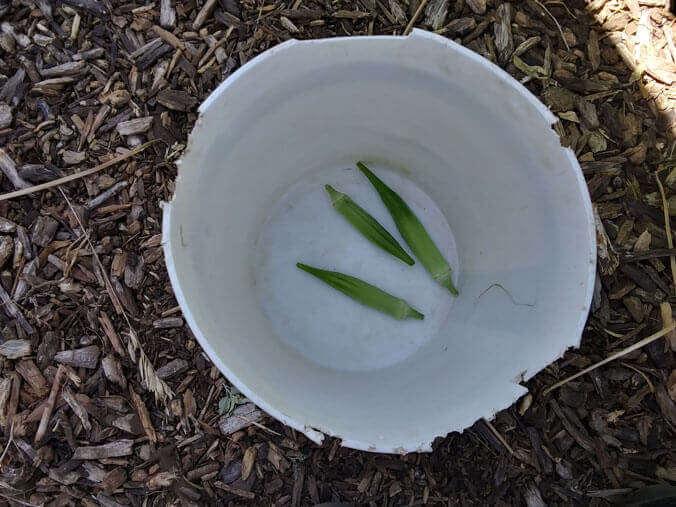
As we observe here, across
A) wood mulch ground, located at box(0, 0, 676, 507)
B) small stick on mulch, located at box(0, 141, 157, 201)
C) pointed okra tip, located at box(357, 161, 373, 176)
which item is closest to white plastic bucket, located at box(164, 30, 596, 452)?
pointed okra tip, located at box(357, 161, 373, 176)

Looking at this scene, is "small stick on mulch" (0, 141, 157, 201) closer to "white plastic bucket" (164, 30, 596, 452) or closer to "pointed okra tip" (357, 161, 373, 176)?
"white plastic bucket" (164, 30, 596, 452)

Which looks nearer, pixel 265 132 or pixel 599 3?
pixel 265 132

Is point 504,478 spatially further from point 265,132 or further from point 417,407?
point 265,132

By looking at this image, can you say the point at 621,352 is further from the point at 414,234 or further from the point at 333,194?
the point at 333,194

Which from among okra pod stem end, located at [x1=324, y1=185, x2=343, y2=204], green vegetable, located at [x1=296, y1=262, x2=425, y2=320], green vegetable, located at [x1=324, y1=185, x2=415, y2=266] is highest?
okra pod stem end, located at [x1=324, y1=185, x2=343, y2=204]

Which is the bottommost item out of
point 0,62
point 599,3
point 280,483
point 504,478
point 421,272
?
point 280,483

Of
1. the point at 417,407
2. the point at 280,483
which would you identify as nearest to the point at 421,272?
the point at 417,407

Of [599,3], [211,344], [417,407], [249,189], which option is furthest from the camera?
[599,3]
